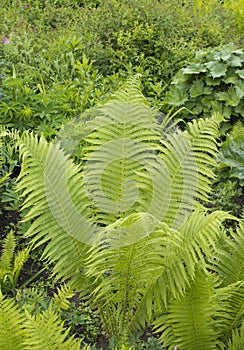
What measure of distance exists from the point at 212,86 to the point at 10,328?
2.92 meters

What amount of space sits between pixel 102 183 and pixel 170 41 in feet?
9.25

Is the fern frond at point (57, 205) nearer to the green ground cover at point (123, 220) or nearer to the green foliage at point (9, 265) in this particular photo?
the green ground cover at point (123, 220)

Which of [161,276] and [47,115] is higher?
[47,115]

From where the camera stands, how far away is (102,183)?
2707 millimetres

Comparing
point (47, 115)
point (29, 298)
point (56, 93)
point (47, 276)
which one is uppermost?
point (56, 93)

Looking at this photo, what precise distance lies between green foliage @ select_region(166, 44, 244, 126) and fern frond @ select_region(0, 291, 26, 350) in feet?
8.49

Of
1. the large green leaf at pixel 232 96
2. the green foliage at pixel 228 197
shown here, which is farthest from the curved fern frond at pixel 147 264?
the large green leaf at pixel 232 96

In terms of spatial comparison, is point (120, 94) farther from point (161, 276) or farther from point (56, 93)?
point (56, 93)

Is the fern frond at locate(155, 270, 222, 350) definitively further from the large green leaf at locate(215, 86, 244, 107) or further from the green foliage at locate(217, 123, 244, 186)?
the large green leaf at locate(215, 86, 244, 107)

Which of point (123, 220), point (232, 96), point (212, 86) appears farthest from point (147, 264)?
point (212, 86)

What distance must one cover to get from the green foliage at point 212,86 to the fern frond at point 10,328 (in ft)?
8.49

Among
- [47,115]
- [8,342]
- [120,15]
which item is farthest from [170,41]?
[8,342]

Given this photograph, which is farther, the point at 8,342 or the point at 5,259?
the point at 5,259

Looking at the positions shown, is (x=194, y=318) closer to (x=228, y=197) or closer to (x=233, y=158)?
(x=228, y=197)
